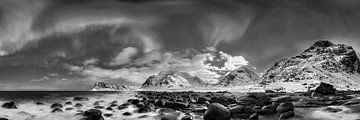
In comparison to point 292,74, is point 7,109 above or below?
below

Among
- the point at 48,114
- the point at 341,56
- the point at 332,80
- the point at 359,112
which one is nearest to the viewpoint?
the point at 359,112

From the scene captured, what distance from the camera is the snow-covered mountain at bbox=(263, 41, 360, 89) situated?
347 ft

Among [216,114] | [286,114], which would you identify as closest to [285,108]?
[286,114]

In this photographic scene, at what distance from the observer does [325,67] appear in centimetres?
12175

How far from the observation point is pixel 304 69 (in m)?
119

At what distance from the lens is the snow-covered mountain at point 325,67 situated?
10569 centimetres

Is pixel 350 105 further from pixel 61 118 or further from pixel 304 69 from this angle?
pixel 304 69

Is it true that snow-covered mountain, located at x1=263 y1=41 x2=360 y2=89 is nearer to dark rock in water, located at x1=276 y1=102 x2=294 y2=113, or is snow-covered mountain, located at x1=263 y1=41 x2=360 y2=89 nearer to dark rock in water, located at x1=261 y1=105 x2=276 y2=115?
dark rock in water, located at x1=261 y1=105 x2=276 y2=115

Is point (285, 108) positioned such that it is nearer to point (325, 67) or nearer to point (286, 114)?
point (286, 114)

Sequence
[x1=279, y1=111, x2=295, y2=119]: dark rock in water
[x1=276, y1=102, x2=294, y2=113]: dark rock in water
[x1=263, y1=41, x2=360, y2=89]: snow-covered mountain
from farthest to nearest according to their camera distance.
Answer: [x1=263, y1=41, x2=360, y2=89]: snow-covered mountain < [x1=276, y1=102, x2=294, y2=113]: dark rock in water < [x1=279, y1=111, x2=295, y2=119]: dark rock in water

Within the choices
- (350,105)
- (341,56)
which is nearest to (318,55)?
(341,56)

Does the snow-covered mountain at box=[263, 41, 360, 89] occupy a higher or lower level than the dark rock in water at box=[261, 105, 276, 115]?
higher

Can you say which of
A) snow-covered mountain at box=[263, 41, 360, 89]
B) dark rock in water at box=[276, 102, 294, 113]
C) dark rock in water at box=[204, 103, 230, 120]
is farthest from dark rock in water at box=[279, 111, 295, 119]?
→ snow-covered mountain at box=[263, 41, 360, 89]

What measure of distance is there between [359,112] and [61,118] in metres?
19.8
